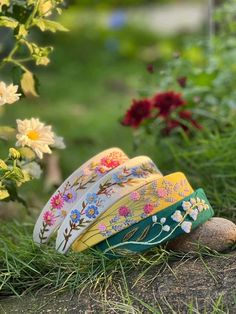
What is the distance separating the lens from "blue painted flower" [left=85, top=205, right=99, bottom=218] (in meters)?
2.52

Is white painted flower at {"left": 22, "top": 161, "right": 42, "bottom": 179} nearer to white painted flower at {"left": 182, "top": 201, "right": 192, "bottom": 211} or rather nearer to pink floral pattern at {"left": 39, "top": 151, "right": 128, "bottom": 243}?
pink floral pattern at {"left": 39, "top": 151, "right": 128, "bottom": 243}

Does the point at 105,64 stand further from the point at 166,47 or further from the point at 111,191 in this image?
the point at 111,191

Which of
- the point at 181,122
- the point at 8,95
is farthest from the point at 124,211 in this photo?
the point at 181,122

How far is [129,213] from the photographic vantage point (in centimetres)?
250

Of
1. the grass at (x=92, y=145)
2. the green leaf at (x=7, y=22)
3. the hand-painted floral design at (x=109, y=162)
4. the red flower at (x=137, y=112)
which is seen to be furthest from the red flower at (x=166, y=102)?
the green leaf at (x=7, y=22)

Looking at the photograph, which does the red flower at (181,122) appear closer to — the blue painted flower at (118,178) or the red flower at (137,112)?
the red flower at (137,112)

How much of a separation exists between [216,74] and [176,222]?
73.4 inches

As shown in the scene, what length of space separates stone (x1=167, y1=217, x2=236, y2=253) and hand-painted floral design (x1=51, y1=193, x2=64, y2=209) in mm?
373

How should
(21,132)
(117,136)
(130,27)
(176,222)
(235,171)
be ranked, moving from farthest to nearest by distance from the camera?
(130,27)
(117,136)
(235,171)
(21,132)
(176,222)

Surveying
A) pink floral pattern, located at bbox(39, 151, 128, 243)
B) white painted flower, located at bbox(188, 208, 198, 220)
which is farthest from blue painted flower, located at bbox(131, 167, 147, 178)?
white painted flower, located at bbox(188, 208, 198, 220)

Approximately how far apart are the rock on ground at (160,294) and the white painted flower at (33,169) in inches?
21.3

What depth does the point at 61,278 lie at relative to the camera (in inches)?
99.5

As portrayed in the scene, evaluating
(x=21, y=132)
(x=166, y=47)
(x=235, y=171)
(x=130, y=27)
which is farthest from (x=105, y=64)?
(x=21, y=132)

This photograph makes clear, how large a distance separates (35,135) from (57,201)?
0.74 ft
